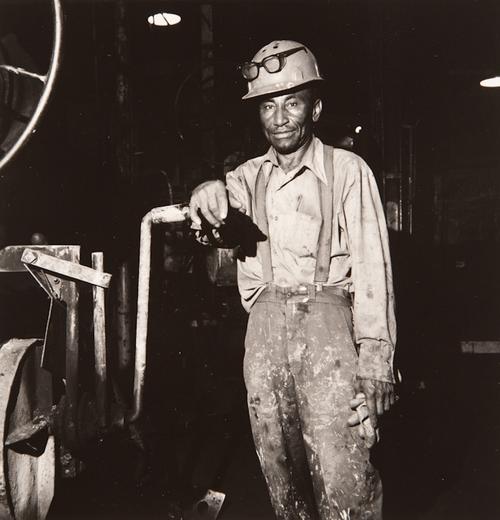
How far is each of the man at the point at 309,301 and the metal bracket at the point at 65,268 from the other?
0.68 metres

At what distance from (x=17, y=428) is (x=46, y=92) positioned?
1538 millimetres

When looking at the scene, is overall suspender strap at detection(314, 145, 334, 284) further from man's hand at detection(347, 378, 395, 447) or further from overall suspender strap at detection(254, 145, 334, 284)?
man's hand at detection(347, 378, 395, 447)

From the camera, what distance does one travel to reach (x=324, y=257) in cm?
215

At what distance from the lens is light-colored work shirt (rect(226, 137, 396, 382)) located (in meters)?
2.02

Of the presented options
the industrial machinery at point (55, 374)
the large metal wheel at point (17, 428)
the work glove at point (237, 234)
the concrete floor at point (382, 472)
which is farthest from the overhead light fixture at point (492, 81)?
the large metal wheel at point (17, 428)

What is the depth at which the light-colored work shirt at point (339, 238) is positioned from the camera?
2020mm

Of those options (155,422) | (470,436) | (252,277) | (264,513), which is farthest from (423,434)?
(252,277)

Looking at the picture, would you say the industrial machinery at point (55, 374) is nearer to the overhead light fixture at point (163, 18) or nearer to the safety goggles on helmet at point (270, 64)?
the safety goggles on helmet at point (270, 64)

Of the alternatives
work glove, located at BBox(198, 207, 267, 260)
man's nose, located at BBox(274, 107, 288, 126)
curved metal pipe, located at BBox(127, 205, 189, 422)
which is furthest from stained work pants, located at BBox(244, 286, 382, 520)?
man's nose, located at BBox(274, 107, 288, 126)

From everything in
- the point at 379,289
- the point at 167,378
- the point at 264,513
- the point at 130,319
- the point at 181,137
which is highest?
the point at 181,137

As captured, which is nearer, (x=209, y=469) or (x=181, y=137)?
(x=209, y=469)

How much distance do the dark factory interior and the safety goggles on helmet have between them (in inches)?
29.3

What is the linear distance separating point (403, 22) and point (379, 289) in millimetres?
4538

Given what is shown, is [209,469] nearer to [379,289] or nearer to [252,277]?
[252,277]
